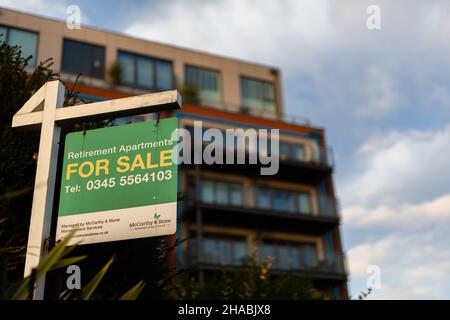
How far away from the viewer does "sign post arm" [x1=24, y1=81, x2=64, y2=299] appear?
208 inches

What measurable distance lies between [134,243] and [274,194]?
20.3 meters

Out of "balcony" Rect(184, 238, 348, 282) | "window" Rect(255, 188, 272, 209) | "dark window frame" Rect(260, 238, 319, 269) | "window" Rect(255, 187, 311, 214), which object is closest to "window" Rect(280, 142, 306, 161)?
"window" Rect(255, 187, 311, 214)

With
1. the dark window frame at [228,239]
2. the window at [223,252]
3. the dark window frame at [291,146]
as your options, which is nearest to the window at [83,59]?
the dark window frame at [228,239]

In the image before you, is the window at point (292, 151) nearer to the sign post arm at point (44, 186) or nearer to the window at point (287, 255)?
the window at point (287, 255)

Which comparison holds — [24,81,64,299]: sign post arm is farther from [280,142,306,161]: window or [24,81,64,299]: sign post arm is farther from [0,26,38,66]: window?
[280,142,306,161]: window

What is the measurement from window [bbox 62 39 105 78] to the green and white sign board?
25.3 metres

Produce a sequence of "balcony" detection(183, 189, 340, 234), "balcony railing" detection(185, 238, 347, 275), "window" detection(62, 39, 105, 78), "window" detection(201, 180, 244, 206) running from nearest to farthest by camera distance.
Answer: "balcony railing" detection(185, 238, 347, 275), "balcony" detection(183, 189, 340, 234), "window" detection(201, 180, 244, 206), "window" detection(62, 39, 105, 78)

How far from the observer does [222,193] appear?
29219mm

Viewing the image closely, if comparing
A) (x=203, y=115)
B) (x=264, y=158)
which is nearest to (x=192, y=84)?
(x=203, y=115)

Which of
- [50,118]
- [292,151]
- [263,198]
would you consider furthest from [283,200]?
[50,118]

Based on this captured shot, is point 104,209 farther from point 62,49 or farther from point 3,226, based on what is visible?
point 62,49

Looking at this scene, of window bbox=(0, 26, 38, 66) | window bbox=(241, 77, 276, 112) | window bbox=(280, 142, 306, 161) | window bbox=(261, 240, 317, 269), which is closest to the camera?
window bbox=(261, 240, 317, 269)

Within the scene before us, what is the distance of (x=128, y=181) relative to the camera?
5.51 metres

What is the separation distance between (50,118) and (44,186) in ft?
2.69
